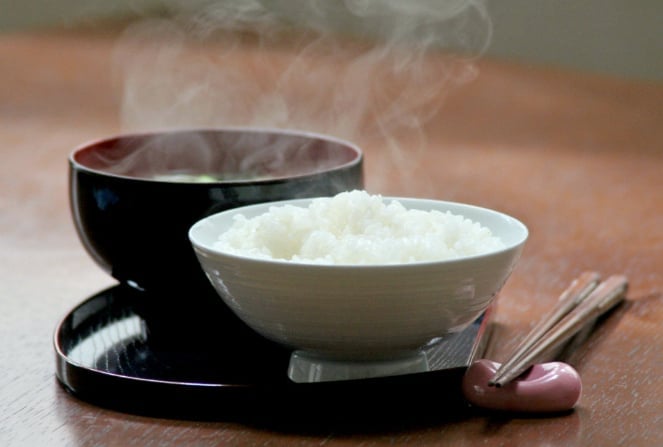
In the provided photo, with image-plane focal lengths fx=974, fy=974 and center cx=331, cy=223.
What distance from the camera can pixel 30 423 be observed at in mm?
867

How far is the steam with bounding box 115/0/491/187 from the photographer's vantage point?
1.53m

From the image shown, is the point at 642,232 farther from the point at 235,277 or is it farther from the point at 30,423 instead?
the point at 30,423

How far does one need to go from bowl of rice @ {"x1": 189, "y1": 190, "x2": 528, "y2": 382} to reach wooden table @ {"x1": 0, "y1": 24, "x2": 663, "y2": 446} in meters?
0.08

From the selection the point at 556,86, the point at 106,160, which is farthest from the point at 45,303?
the point at 556,86

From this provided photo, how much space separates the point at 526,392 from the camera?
2.83ft

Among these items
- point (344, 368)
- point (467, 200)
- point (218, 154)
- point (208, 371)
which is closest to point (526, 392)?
point (344, 368)

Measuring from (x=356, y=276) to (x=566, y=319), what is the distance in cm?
37

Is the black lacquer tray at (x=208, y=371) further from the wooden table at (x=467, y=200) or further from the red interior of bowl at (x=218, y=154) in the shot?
the red interior of bowl at (x=218, y=154)

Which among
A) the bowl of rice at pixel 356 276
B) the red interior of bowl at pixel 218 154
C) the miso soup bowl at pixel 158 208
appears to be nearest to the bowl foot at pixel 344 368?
the bowl of rice at pixel 356 276

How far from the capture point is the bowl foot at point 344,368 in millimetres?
902

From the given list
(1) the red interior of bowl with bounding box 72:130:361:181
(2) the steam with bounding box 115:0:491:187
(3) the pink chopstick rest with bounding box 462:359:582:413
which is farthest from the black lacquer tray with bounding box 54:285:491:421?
(2) the steam with bounding box 115:0:491:187

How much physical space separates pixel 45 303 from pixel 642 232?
0.96 meters

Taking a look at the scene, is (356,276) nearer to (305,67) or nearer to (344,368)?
(344,368)

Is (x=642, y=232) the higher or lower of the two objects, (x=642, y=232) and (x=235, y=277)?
the lower
